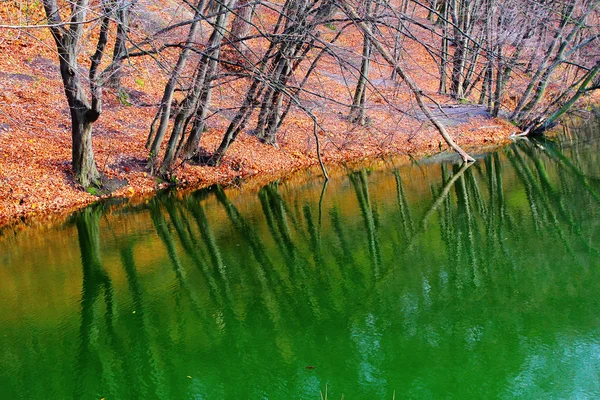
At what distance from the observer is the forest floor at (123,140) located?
13.7 m

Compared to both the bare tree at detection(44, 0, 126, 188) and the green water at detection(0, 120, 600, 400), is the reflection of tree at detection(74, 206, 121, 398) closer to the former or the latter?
the green water at detection(0, 120, 600, 400)

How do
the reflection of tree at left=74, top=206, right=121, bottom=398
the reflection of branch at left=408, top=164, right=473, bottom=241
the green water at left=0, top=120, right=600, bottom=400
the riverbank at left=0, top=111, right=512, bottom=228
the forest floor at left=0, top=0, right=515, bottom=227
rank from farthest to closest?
the forest floor at left=0, top=0, right=515, bottom=227 < the riverbank at left=0, top=111, right=512, bottom=228 < the reflection of branch at left=408, top=164, right=473, bottom=241 < the reflection of tree at left=74, top=206, right=121, bottom=398 < the green water at left=0, top=120, right=600, bottom=400

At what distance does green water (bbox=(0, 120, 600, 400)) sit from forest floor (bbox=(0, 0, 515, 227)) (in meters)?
1.49

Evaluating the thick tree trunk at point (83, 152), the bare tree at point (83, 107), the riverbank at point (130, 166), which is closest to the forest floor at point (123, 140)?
the riverbank at point (130, 166)

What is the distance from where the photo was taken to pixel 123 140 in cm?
1716

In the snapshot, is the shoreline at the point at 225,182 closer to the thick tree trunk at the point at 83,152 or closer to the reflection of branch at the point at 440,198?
the thick tree trunk at the point at 83,152

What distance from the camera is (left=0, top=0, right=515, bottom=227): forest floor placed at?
44.9ft

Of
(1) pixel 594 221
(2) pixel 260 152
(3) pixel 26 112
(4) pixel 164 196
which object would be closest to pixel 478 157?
(2) pixel 260 152

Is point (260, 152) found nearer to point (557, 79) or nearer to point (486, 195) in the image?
point (486, 195)

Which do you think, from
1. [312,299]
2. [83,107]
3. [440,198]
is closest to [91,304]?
[312,299]

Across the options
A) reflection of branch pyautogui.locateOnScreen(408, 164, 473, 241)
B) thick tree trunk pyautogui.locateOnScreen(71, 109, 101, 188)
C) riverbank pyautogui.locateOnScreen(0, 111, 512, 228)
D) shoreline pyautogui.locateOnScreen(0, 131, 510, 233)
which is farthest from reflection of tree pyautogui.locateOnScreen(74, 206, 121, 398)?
reflection of branch pyautogui.locateOnScreen(408, 164, 473, 241)

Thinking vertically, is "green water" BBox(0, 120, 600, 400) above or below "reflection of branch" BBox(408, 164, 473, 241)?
below

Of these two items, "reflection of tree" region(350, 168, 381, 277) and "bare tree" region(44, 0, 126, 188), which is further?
"bare tree" region(44, 0, 126, 188)

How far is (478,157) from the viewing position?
19594mm
